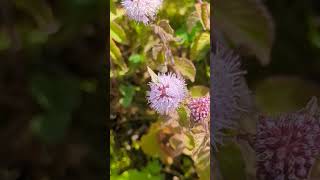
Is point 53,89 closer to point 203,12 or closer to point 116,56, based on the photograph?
point 116,56

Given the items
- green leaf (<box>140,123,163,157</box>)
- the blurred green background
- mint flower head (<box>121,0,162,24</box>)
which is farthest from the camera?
the blurred green background

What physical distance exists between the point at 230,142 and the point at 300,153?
0.37 ft

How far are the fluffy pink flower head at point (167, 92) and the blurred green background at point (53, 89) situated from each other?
34cm

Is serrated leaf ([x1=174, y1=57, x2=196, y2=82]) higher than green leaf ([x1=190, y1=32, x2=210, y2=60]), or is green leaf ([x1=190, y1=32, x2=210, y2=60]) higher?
green leaf ([x1=190, y1=32, x2=210, y2=60])

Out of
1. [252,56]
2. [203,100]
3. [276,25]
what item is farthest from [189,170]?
[276,25]

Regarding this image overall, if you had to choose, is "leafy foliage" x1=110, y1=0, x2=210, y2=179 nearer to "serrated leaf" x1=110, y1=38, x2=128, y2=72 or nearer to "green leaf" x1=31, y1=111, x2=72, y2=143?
"serrated leaf" x1=110, y1=38, x2=128, y2=72

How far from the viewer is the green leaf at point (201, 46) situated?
34.1 inches

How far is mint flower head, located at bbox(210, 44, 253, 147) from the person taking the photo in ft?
2.93

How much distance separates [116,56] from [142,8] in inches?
5.0

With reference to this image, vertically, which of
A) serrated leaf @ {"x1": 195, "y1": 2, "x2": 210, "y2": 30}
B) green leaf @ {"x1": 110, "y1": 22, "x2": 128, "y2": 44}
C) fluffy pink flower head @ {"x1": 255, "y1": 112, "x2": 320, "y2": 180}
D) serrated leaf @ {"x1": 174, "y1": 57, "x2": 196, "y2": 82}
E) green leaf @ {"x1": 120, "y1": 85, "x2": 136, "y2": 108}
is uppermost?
serrated leaf @ {"x1": 195, "y1": 2, "x2": 210, "y2": 30}

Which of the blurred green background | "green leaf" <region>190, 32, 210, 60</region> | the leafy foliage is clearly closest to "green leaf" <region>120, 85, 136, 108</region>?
the leafy foliage

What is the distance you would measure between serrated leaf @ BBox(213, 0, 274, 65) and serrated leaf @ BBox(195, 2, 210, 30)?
76 millimetres

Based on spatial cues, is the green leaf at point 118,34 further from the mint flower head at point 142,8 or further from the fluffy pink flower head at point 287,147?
the fluffy pink flower head at point 287,147

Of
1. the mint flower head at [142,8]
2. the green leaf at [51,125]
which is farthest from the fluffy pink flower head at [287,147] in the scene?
the green leaf at [51,125]
